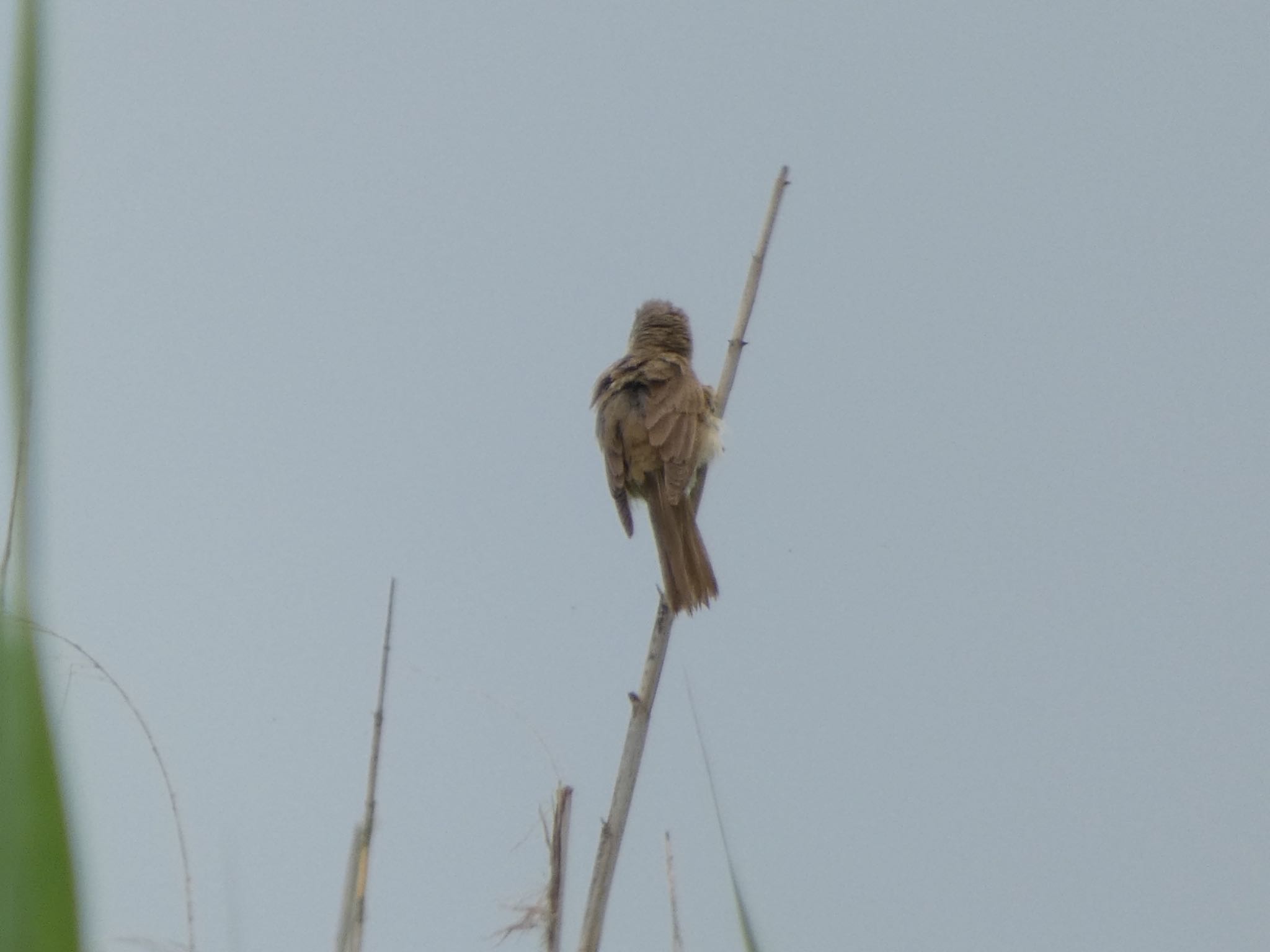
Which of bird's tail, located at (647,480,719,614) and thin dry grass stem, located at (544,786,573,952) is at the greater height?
bird's tail, located at (647,480,719,614)

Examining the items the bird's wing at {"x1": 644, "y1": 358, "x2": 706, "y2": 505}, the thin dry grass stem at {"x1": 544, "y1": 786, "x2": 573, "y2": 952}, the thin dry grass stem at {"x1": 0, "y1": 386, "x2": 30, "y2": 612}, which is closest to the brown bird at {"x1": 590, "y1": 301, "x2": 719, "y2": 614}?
the bird's wing at {"x1": 644, "y1": 358, "x2": 706, "y2": 505}

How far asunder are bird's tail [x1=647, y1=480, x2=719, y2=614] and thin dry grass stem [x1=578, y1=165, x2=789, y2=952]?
1.34 feet

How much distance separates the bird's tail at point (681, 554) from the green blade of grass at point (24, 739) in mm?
2321

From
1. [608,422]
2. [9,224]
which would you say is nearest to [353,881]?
[9,224]

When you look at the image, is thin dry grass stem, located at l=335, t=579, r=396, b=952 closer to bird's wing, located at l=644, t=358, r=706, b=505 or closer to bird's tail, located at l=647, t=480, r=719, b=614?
bird's tail, located at l=647, t=480, r=719, b=614

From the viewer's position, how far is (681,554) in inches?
148

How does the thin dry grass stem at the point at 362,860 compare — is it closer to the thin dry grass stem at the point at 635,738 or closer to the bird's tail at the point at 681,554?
the thin dry grass stem at the point at 635,738

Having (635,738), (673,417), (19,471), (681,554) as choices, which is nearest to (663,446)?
(673,417)

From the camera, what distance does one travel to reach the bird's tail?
3.42 m

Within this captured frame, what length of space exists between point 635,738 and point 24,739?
4.00 ft

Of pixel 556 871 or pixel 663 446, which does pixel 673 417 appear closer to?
pixel 663 446

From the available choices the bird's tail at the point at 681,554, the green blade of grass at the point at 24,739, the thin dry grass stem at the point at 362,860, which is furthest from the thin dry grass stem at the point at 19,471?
the bird's tail at the point at 681,554

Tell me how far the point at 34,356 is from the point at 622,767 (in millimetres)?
1230

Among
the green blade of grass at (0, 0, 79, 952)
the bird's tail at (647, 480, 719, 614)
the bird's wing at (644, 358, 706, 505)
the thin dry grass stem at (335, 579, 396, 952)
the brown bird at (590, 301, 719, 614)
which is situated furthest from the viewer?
the bird's wing at (644, 358, 706, 505)
